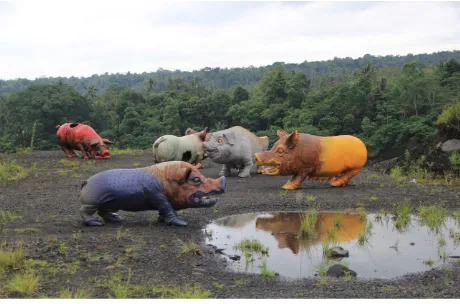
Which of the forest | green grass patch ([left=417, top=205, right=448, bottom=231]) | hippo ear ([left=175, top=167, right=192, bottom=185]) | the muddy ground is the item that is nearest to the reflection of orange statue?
the muddy ground

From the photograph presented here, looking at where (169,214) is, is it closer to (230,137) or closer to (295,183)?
(295,183)

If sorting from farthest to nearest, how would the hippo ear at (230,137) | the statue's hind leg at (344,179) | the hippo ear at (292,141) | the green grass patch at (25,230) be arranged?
the hippo ear at (230,137), the statue's hind leg at (344,179), the hippo ear at (292,141), the green grass patch at (25,230)

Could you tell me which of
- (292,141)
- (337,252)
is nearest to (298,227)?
(337,252)

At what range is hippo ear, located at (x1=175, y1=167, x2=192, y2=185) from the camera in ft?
27.8

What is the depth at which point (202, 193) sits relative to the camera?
336 inches

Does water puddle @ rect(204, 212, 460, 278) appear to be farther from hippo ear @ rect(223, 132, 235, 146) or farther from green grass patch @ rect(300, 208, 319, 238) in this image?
hippo ear @ rect(223, 132, 235, 146)

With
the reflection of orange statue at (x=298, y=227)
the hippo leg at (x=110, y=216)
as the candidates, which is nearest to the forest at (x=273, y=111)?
the reflection of orange statue at (x=298, y=227)

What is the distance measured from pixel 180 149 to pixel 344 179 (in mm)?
4751

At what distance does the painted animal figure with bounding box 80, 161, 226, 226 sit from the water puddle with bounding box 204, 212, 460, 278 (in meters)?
0.65

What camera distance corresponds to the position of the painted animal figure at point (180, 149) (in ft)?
48.9

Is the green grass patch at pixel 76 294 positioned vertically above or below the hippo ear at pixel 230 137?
below

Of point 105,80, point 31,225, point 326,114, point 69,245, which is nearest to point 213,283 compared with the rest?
point 69,245

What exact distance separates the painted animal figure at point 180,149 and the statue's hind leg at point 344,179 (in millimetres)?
4160

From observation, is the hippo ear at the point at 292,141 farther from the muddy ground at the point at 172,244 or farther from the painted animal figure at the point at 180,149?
the painted animal figure at the point at 180,149
